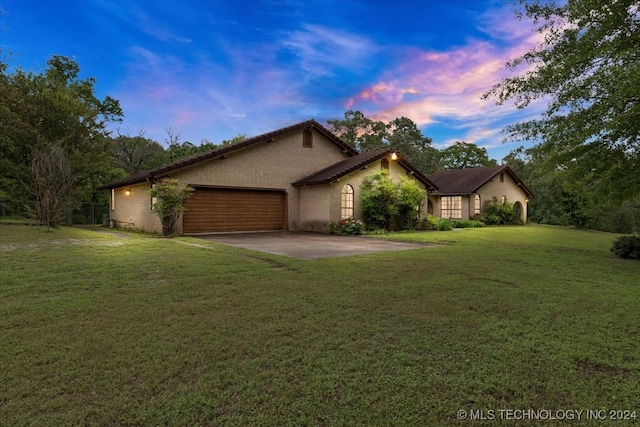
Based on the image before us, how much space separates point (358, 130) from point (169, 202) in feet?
117

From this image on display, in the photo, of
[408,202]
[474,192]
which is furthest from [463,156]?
[408,202]

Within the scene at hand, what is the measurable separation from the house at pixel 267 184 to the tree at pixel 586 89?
943cm

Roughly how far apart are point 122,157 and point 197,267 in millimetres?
39247

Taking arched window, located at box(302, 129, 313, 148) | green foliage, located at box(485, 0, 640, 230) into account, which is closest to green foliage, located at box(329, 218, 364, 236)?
arched window, located at box(302, 129, 313, 148)

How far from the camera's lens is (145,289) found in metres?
5.55

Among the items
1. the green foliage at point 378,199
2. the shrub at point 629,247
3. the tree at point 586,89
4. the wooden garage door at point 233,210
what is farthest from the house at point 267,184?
the shrub at point 629,247

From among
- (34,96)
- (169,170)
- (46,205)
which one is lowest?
(46,205)

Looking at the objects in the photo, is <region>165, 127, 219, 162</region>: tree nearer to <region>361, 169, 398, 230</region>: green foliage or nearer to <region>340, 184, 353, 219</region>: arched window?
<region>340, 184, 353, 219</region>: arched window

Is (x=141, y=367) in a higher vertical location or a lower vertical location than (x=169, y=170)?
lower

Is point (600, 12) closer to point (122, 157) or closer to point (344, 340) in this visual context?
point (344, 340)

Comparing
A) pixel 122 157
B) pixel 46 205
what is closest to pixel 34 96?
pixel 46 205

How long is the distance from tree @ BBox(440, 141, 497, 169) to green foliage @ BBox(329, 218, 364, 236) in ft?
117

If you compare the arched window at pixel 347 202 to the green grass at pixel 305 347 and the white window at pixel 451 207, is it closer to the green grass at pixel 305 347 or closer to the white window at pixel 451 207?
the green grass at pixel 305 347

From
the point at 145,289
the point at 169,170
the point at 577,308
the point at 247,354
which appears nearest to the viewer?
the point at 247,354
